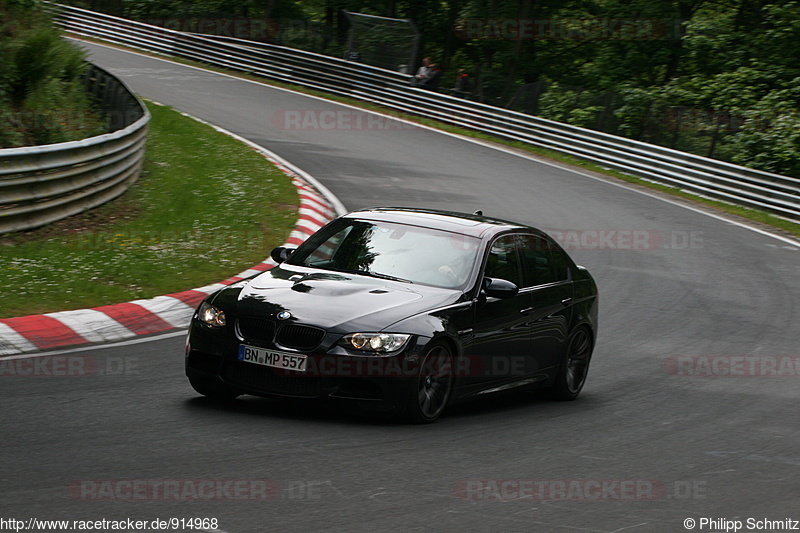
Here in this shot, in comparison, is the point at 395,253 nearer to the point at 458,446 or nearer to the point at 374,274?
the point at 374,274

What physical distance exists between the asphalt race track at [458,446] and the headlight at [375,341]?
0.57 m

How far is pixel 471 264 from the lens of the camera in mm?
8219

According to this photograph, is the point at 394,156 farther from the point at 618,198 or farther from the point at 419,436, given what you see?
the point at 419,436

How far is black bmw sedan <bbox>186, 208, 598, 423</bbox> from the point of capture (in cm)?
710

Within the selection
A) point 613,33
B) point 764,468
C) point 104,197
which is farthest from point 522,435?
point 613,33

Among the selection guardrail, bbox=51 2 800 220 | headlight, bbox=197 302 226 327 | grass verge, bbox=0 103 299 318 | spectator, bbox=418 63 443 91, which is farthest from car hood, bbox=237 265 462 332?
spectator, bbox=418 63 443 91

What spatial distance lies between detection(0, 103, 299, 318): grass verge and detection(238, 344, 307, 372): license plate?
367 centimetres

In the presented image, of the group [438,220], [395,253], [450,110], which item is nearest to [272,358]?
[395,253]

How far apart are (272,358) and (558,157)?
73.6 feet

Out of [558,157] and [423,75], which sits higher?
[423,75]

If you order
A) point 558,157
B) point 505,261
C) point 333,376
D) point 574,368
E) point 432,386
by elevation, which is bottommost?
point 558,157

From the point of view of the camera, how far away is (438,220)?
868cm

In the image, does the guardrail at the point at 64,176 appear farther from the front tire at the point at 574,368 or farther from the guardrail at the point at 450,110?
the guardrail at the point at 450,110

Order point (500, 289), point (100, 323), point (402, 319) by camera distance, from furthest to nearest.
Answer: point (100, 323) < point (500, 289) < point (402, 319)
